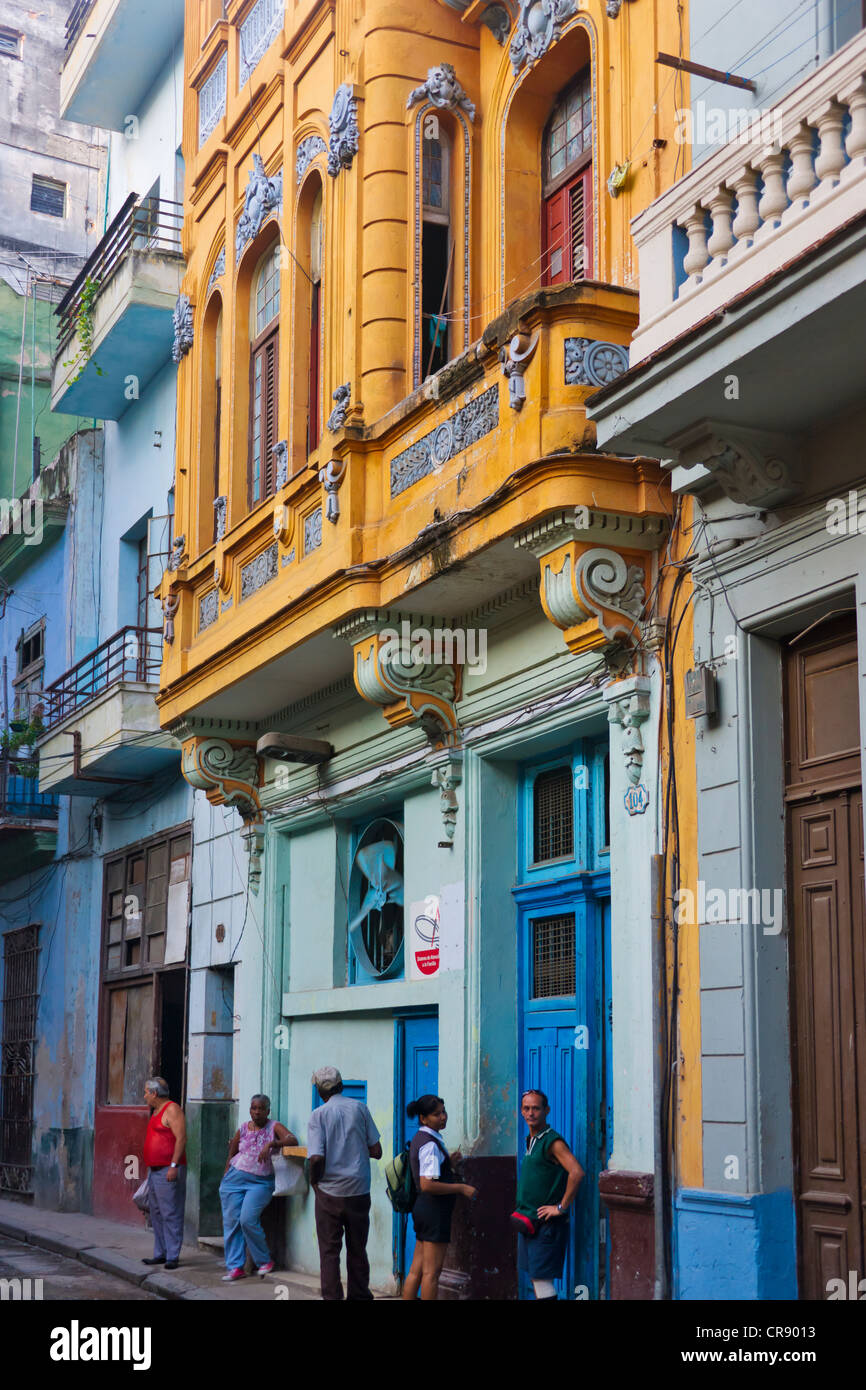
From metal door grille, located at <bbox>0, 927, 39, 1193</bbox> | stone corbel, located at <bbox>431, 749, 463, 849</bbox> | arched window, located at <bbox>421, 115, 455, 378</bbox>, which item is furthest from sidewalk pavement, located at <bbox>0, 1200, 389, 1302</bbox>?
arched window, located at <bbox>421, 115, 455, 378</bbox>

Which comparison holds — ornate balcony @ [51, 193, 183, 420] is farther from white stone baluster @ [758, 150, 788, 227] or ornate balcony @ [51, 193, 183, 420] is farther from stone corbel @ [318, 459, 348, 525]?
white stone baluster @ [758, 150, 788, 227]

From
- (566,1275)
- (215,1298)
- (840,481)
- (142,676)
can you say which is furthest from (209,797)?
(840,481)

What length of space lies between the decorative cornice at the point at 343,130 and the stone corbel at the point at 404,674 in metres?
3.48

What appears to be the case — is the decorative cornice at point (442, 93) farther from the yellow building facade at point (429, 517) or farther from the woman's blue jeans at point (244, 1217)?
the woman's blue jeans at point (244, 1217)

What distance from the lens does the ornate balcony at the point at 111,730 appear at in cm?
1767

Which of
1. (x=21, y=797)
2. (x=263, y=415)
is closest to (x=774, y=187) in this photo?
(x=263, y=415)

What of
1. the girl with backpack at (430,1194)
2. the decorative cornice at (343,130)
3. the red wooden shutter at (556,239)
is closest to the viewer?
the girl with backpack at (430,1194)

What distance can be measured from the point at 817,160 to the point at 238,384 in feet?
26.4

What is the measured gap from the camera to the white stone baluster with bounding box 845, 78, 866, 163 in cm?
673

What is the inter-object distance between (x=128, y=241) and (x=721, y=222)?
479 inches

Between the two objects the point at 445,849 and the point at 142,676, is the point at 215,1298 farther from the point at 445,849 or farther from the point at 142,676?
the point at 142,676

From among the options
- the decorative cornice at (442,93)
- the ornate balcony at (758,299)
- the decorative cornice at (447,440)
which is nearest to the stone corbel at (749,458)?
the ornate balcony at (758,299)

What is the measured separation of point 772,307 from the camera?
6.88 metres

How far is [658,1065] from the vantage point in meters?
8.61
